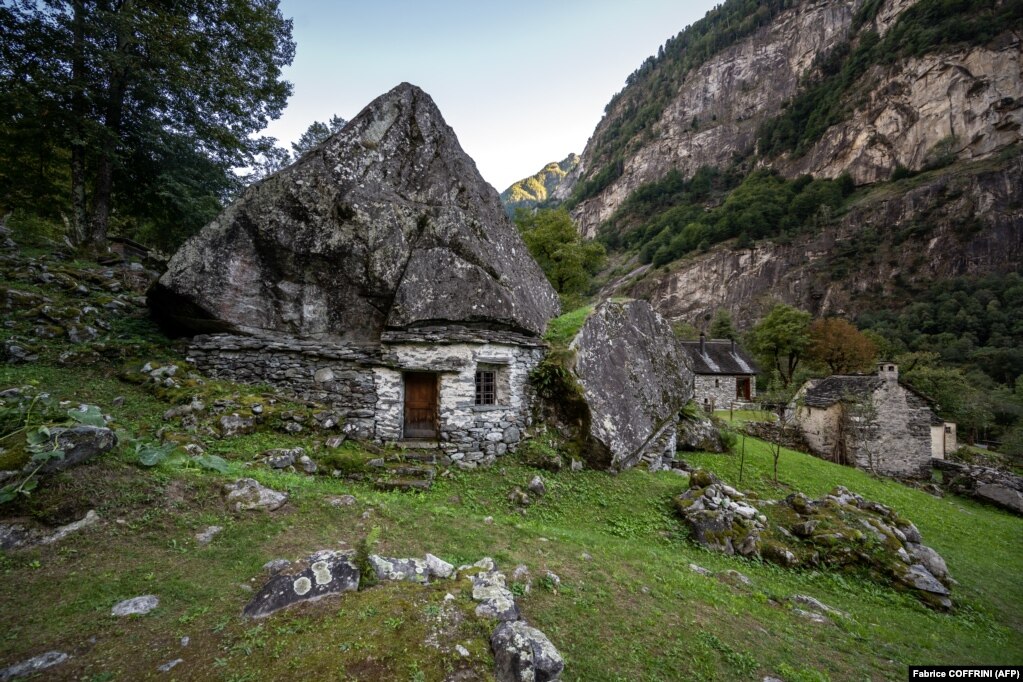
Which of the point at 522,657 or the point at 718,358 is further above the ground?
the point at 718,358

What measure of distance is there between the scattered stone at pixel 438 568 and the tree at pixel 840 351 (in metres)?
44.1

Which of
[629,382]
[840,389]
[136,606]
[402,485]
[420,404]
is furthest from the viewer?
[840,389]

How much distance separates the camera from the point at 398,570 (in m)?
4.17

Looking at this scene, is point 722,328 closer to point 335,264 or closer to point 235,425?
point 335,264

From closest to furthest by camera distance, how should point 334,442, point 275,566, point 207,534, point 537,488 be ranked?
point 275,566 < point 207,534 < point 537,488 < point 334,442

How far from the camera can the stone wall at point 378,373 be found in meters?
9.90

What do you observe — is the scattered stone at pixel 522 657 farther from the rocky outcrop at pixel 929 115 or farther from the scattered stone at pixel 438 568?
the rocky outcrop at pixel 929 115

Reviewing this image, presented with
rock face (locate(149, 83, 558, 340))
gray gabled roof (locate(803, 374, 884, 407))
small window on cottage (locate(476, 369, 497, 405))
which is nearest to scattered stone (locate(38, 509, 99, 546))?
rock face (locate(149, 83, 558, 340))

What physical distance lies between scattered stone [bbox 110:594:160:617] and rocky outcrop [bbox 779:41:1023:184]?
339ft

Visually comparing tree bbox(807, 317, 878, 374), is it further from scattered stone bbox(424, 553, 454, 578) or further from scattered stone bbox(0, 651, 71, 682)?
scattered stone bbox(0, 651, 71, 682)

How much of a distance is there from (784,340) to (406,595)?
4187cm

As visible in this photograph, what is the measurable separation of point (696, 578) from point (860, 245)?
273 feet

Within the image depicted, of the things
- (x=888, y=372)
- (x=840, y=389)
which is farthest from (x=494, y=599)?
(x=888, y=372)

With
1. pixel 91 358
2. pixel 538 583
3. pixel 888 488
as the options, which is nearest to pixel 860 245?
pixel 888 488
